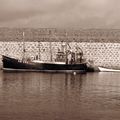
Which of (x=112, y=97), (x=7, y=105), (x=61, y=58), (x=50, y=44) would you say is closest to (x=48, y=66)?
(x=61, y=58)

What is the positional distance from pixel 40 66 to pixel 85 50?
9.50 meters

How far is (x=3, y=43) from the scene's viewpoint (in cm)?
6988

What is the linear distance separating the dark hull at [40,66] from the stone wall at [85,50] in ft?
21.9

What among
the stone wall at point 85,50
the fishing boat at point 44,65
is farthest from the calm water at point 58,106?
the stone wall at point 85,50

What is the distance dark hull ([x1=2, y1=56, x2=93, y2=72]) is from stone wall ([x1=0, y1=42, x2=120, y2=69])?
6.68 metres

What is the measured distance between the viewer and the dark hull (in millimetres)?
61775

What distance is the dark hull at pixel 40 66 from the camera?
61.8 meters

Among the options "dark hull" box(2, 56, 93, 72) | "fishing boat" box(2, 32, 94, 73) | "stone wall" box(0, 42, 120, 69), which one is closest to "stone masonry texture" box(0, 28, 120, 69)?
"stone wall" box(0, 42, 120, 69)

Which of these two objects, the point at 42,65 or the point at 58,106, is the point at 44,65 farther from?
the point at 58,106

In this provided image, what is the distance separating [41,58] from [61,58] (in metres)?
4.34

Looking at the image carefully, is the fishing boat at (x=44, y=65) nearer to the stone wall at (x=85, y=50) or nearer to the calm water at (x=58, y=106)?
the stone wall at (x=85, y=50)

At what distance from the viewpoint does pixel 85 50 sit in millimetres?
69812

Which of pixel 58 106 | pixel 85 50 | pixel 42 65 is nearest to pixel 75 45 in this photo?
pixel 85 50

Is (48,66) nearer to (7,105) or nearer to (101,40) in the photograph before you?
(101,40)
